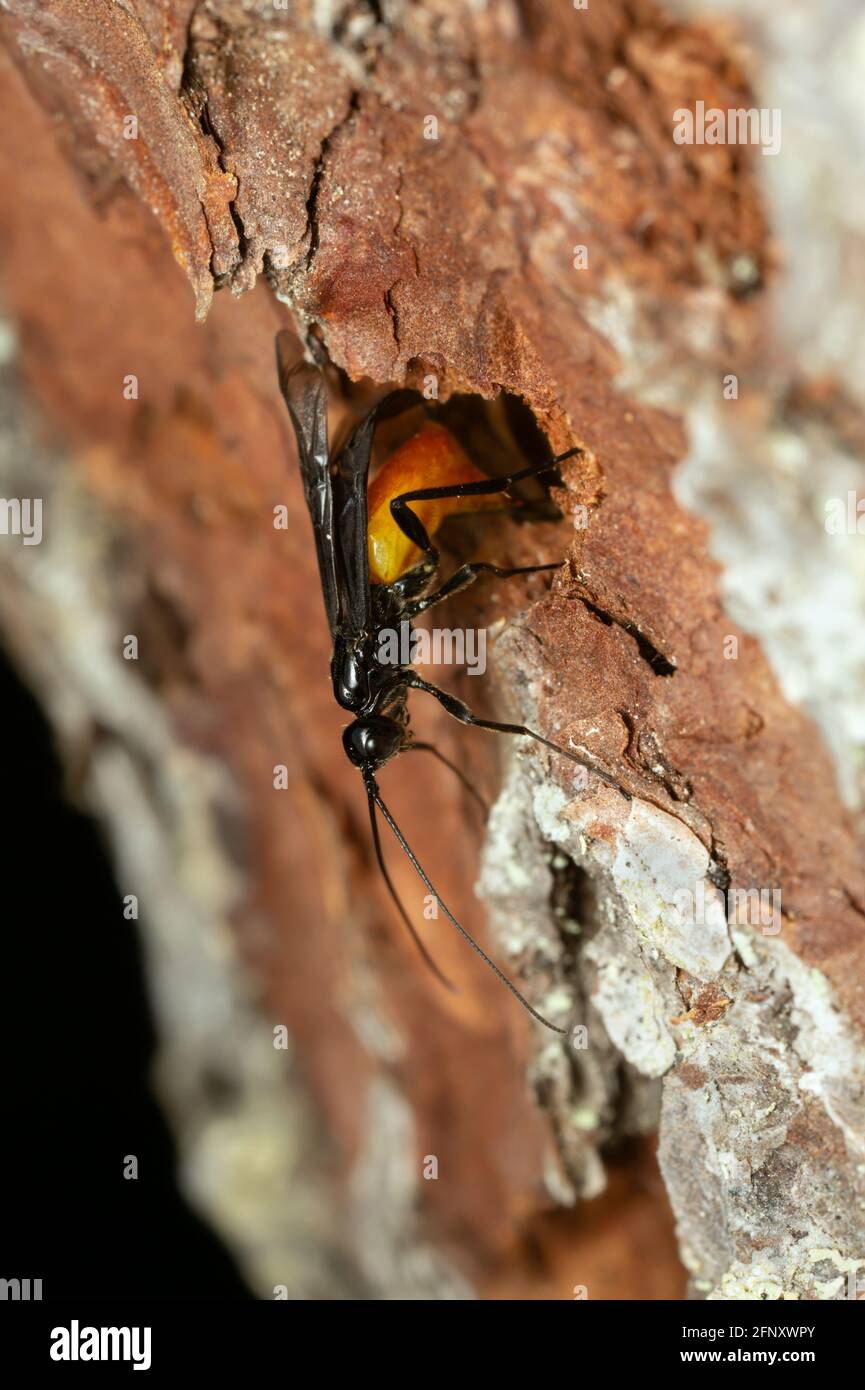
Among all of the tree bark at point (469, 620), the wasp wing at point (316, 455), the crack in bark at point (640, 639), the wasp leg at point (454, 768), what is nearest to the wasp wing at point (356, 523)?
the wasp wing at point (316, 455)

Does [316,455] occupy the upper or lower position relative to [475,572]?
upper

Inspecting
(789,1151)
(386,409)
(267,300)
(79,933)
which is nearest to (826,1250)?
(789,1151)

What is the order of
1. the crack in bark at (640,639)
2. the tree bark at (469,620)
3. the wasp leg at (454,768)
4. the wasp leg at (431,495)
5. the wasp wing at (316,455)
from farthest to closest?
the wasp leg at (454,768) < the wasp wing at (316,455) < the wasp leg at (431,495) < the crack in bark at (640,639) < the tree bark at (469,620)

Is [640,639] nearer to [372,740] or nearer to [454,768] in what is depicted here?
[372,740]

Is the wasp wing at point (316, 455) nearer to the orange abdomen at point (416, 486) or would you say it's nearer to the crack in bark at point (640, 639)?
the orange abdomen at point (416, 486)

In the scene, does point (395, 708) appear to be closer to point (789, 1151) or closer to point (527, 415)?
point (527, 415)

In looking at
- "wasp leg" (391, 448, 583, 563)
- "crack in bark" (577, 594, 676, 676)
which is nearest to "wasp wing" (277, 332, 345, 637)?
"wasp leg" (391, 448, 583, 563)

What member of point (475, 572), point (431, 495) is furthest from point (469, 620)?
point (431, 495)
